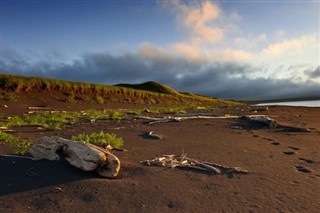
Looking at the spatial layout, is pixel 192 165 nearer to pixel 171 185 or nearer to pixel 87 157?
pixel 171 185

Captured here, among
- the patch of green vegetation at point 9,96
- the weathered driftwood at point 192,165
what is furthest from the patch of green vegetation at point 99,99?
the weathered driftwood at point 192,165

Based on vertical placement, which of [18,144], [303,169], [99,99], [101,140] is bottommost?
[303,169]

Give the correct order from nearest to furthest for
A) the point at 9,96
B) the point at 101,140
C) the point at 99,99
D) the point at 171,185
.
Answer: the point at 171,185 → the point at 101,140 → the point at 9,96 → the point at 99,99

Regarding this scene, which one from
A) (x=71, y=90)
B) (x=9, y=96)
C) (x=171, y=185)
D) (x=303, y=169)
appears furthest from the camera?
(x=71, y=90)

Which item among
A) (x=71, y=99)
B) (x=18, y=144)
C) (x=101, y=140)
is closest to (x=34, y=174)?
(x=101, y=140)

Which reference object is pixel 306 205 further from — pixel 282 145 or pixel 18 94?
pixel 18 94

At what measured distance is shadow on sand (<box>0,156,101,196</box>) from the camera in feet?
19.9

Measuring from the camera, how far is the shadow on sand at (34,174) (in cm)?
605

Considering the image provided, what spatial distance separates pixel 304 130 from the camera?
13.4 metres

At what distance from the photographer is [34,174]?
648 centimetres

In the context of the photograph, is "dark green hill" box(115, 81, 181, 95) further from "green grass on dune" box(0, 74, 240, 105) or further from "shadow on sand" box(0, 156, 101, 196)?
"shadow on sand" box(0, 156, 101, 196)

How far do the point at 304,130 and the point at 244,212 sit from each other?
911 cm

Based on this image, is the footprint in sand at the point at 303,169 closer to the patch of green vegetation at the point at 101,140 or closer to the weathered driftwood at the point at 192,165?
the weathered driftwood at the point at 192,165

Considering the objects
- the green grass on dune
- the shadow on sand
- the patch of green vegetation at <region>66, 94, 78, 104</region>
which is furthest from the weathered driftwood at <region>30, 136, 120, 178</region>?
the patch of green vegetation at <region>66, 94, 78, 104</region>
